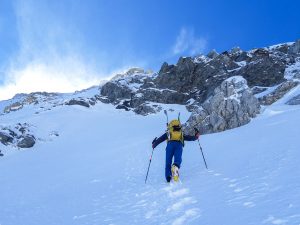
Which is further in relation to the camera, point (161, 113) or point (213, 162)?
point (161, 113)

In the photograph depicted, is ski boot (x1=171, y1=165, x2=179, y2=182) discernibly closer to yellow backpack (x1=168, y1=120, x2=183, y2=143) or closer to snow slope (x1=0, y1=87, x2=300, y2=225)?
snow slope (x1=0, y1=87, x2=300, y2=225)

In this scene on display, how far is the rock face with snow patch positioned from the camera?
93.8 feet

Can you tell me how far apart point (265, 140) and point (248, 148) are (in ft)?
3.94

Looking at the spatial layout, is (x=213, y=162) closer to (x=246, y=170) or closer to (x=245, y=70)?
(x=246, y=170)

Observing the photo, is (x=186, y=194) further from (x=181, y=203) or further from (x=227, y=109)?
(x=227, y=109)

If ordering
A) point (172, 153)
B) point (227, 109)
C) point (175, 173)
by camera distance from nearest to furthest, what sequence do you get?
point (175, 173) → point (172, 153) → point (227, 109)

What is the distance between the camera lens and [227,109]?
1189 inches

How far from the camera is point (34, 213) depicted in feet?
35.8

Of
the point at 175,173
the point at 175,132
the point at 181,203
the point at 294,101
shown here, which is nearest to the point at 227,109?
the point at 294,101

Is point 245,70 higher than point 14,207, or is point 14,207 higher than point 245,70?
point 245,70

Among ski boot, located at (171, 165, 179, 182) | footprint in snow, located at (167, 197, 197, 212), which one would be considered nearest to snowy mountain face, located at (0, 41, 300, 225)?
footprint in snow, located at (167, 197, 197, 212)

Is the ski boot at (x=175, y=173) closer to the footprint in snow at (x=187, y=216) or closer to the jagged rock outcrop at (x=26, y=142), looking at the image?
the footprint in snow at (x=187, y=216)

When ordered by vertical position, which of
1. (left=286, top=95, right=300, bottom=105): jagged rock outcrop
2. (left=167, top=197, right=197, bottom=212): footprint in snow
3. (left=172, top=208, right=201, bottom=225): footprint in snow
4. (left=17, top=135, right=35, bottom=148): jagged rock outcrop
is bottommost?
(left=172, top=208, right=201, bottom=225): footprint in snow

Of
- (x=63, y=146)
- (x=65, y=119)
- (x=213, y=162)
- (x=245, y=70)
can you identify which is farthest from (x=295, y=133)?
(x=245, y=70)
